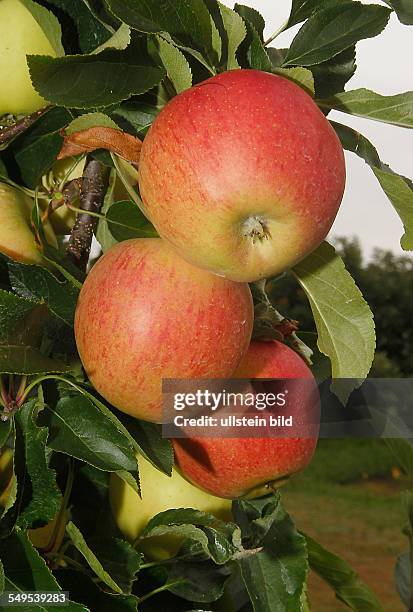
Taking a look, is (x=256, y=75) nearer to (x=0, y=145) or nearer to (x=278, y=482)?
(x=0, y=145)

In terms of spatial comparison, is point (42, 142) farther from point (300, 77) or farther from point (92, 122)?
point (300, 77)

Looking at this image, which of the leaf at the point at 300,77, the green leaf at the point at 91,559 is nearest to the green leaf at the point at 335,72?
the leaf at the point at 300,77

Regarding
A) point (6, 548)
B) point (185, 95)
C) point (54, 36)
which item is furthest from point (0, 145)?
point (6, 548)

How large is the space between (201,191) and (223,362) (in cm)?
16

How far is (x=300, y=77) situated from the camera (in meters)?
0.66

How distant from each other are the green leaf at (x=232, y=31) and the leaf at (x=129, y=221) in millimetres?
146

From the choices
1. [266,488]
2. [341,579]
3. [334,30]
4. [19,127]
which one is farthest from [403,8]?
[341,579]

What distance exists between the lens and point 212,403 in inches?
28.0

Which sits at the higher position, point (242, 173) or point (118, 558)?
point (242, 173)

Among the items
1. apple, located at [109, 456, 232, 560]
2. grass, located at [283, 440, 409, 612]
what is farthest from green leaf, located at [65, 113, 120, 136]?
grass, located at [283, 440, 409, 612]

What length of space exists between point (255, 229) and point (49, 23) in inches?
12.4

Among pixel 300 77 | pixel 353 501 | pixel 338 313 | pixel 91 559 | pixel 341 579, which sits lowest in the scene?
pixel 353 501

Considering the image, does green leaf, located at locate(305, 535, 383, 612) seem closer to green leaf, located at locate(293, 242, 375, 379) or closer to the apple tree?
the apple tree

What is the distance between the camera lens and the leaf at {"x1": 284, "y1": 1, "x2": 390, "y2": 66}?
0.70 meters
